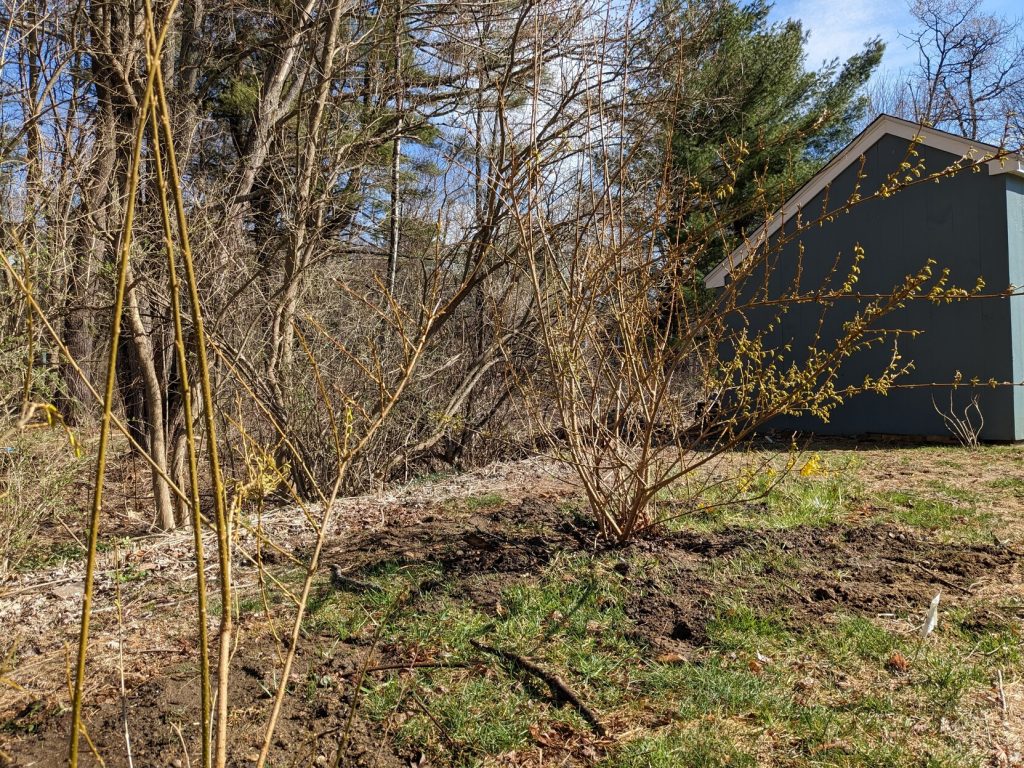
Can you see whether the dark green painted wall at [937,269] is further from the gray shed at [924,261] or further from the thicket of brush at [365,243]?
the thicket of brush at [365,243]

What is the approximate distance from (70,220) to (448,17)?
16.0ft

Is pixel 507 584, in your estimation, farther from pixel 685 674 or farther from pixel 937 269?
pixel 937 269

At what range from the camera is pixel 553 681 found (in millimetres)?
2943

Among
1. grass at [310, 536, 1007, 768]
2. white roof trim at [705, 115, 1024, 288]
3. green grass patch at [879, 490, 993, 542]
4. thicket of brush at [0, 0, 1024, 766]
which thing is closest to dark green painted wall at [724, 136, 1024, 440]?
white roof trim at [705, 115, 1024, 288]

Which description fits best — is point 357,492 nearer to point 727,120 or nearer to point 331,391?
point 331,391

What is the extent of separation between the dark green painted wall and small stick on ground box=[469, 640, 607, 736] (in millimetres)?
7147

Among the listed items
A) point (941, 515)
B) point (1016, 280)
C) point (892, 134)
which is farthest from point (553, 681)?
point (892, 134)

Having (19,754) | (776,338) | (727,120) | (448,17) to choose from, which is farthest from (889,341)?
(19,754)

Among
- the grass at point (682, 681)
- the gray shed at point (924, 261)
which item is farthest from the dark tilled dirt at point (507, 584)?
the gray shed at point (924, 261)

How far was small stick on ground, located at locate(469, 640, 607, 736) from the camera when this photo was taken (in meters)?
2.70

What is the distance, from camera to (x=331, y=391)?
324 inches

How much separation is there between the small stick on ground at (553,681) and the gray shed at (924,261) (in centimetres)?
716

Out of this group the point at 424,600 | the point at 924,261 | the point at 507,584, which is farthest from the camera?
the point at 924,261

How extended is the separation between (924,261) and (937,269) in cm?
27
